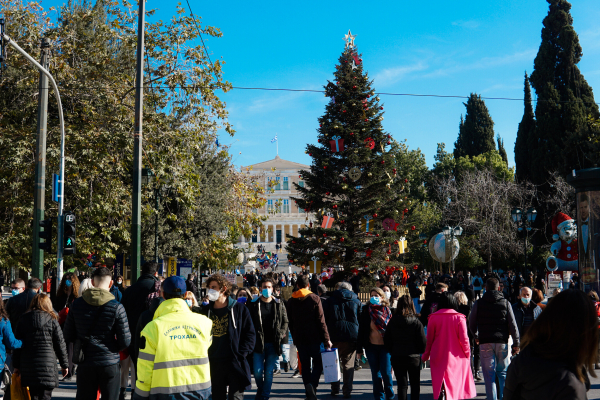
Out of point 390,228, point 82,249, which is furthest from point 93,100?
point 390,228

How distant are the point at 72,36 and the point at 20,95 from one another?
2.64m

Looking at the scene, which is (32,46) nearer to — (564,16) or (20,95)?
(20,95)

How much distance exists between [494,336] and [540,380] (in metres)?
5.14

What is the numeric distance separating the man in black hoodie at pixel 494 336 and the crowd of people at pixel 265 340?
1 cm

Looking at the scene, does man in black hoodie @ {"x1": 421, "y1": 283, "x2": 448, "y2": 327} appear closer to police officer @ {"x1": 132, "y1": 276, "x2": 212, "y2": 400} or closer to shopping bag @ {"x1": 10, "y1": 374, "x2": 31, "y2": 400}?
police officer @ {"x1": 132, "y1": 276, "x2": 212, "y2": 400}

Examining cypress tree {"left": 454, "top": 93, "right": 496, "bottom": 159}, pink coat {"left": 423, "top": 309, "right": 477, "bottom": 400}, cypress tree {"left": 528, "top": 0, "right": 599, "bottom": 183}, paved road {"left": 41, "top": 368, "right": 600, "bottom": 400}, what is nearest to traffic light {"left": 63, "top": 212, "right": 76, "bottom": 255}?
paved road {"left": 41, "top": 368, "right": 600, "bottom": 400}

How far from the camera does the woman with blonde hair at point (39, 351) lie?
19.7ft

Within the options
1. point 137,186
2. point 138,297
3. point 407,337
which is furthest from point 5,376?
point 137,186

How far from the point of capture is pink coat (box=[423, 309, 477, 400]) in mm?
6996

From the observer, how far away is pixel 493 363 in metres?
7.46

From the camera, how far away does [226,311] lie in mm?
5949

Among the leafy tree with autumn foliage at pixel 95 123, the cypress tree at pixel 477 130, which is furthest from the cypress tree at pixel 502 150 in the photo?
the leafy tree with autumn foliage at pixel 95 123

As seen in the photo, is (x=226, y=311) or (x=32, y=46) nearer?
(x=226, y=311)

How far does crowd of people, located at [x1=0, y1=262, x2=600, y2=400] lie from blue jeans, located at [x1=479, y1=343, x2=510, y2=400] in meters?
0.01
